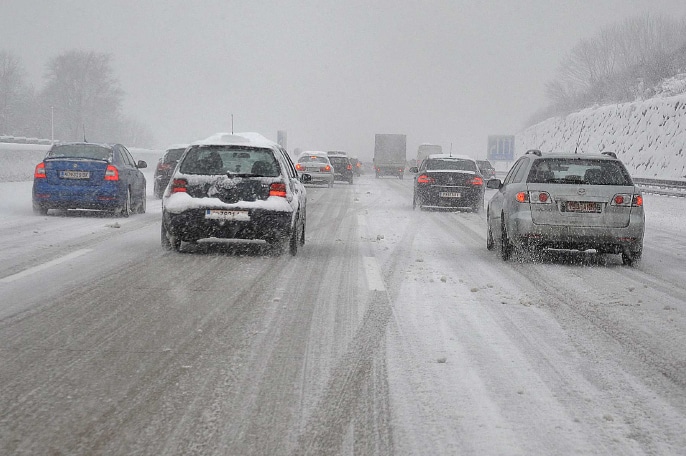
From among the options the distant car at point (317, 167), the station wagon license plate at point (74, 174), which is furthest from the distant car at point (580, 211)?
the distant car at point (317, 167)

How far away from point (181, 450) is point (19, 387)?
1.32 m

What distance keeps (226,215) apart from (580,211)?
4300 mm

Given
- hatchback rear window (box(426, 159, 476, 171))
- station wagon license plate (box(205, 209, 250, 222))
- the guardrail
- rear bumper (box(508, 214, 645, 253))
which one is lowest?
the guardrail

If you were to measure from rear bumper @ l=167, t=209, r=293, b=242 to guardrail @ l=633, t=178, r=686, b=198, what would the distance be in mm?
21013

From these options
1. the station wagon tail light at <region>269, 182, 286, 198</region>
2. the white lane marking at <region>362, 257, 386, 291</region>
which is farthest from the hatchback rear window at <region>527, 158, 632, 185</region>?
the station wagon tail light at <region>269, 182, 286, 198</region>

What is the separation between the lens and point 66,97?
333 ft

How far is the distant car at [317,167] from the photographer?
3491cm

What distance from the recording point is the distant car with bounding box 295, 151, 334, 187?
34906 millimetres

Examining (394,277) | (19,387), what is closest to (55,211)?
(394,277)

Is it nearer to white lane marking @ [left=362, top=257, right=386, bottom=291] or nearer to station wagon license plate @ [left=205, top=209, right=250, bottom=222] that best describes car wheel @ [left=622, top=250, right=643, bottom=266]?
white lane marking @ [left=362, top=257, right=386, bottom=291]

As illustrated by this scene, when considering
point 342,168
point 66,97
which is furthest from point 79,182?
point 66,97

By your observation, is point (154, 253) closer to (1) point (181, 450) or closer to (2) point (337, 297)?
(2) point (337, 297)

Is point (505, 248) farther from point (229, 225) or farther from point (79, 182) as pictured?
point (79, 182)

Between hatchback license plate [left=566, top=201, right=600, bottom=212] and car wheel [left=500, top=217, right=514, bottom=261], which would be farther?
car wheel [left=500, top=217, right=514, bottom=261]
